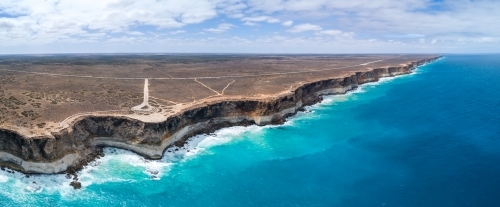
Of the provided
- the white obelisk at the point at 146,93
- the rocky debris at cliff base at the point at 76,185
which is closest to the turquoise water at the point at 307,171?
the rocky debris at cliff base at the point at 76,185

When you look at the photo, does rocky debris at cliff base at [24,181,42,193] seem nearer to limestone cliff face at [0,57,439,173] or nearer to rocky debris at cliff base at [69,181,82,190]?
limestone cliff face at [0,57,439,173]

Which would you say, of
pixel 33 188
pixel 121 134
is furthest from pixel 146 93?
pixel 33 188

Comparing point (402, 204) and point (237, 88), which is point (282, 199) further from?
point (237, 88)

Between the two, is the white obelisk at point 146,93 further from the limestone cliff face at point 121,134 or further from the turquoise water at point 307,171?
the turquoise water at point 307,171

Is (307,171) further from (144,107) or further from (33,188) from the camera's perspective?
(33,188)

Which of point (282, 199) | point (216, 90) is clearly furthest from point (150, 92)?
point (282, 199)

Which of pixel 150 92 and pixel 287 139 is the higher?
pixel 150 92

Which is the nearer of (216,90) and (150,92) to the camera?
(150,92)
